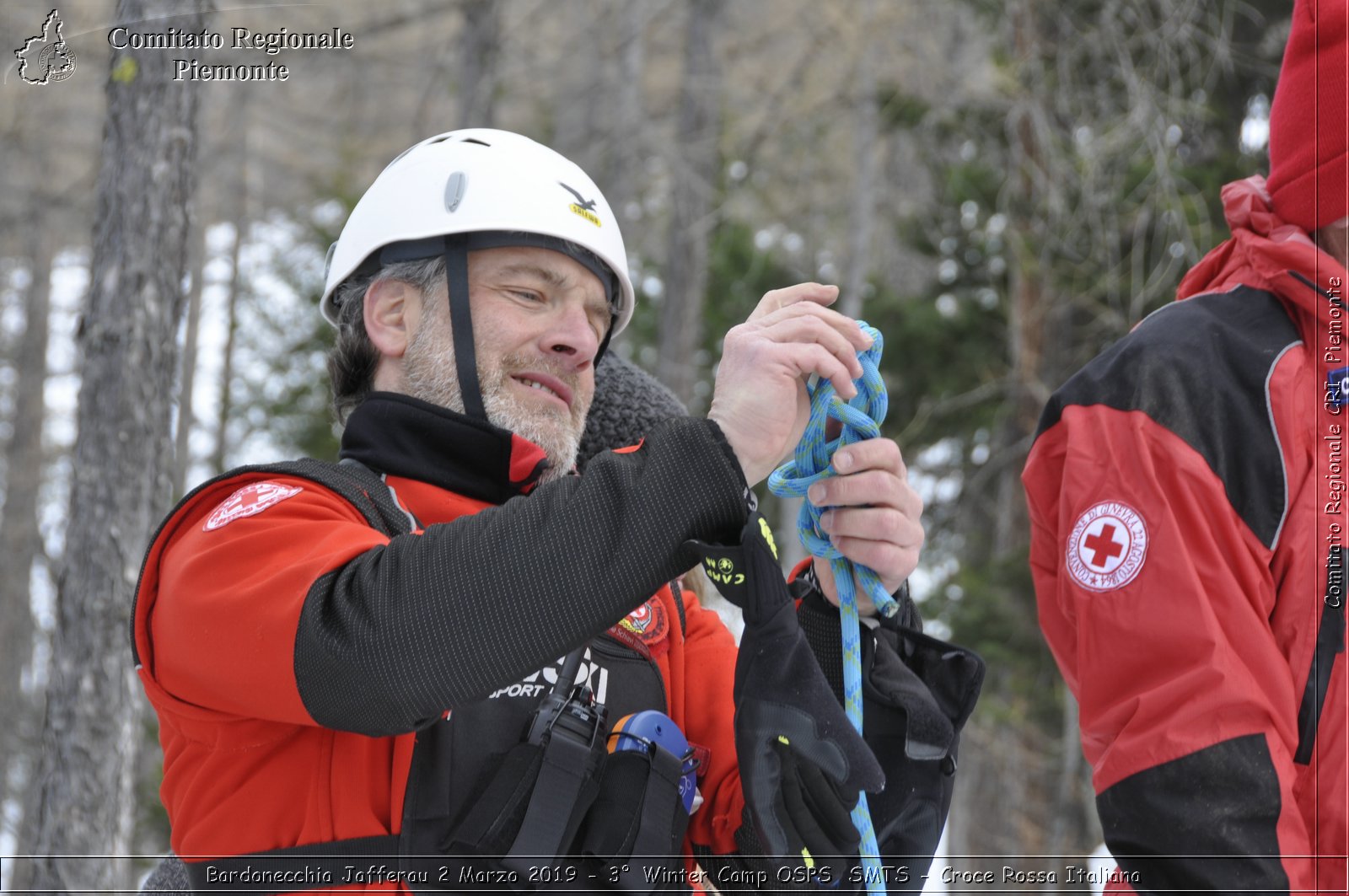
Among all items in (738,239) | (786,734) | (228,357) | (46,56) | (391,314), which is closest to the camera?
(786,734)

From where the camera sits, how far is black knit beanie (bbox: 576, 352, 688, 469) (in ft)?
11.3

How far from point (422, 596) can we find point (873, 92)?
1019cm

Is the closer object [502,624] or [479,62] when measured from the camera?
[502,624]

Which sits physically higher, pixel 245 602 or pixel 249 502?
pixel 249 502

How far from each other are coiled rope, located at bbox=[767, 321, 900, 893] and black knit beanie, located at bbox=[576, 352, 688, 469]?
1143mm

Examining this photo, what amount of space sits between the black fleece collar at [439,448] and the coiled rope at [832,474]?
59 cm

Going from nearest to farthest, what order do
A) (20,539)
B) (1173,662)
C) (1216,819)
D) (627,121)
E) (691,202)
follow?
(1216,819) < (1173,662) < (691,202) < (627,121) < (20,539)

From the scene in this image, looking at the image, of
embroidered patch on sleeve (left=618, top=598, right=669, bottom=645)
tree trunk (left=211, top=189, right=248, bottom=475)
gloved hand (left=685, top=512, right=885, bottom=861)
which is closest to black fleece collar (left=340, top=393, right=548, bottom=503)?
embroidered patch on sleeve (left=618, top=598, right=669, bottom=645)

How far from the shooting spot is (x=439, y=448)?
8.23 ft

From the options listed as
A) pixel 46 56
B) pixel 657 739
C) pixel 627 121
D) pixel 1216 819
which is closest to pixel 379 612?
pixel 657 739

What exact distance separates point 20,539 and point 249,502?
16277 mm

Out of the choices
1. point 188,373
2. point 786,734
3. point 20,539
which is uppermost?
point 188,373

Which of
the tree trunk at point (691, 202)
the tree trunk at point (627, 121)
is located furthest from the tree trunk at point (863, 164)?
the tree trunk at point (627, 121)

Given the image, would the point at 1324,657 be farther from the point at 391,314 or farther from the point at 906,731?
the point at 391,314
